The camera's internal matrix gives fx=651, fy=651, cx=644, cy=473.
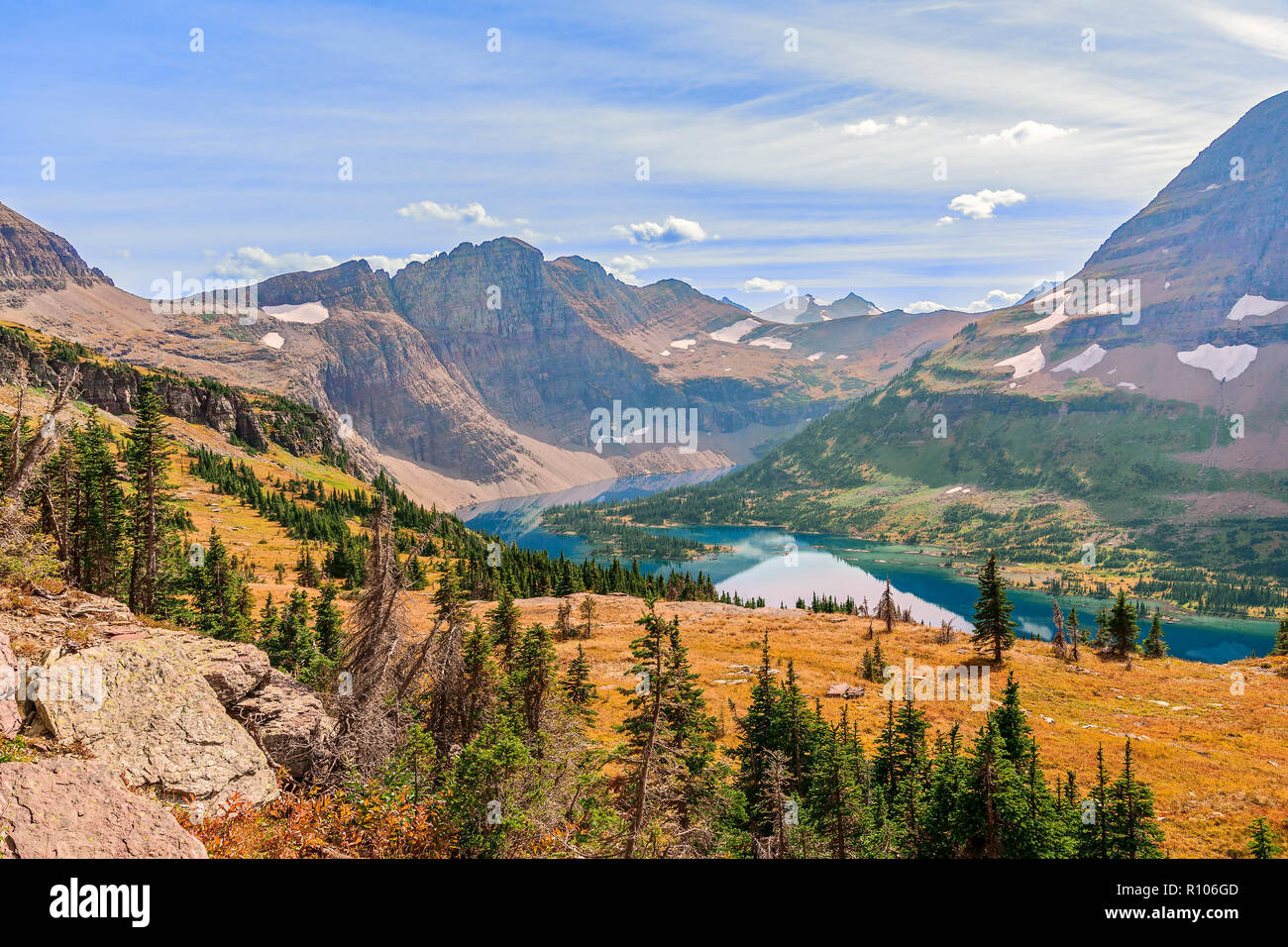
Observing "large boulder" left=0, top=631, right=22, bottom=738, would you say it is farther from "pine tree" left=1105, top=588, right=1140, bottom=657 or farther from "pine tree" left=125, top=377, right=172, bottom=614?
"pine tree" left=1105, top=588, right=1140, bottom=657

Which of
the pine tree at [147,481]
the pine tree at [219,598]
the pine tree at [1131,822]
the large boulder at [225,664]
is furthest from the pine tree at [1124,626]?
the pine tree at [147,481]

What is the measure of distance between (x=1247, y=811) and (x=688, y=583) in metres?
95.6

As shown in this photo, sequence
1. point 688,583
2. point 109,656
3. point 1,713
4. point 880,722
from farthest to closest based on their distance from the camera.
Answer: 1. point 688,583
2. point 880,722
3. point 109,656
4. point 1,713

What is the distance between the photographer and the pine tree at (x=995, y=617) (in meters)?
63.4

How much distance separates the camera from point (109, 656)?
16391mm

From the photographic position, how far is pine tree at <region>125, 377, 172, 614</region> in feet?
122

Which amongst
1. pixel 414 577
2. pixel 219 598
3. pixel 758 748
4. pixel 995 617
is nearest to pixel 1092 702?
pixel 995 617

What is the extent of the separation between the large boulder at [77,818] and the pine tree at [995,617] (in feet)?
219

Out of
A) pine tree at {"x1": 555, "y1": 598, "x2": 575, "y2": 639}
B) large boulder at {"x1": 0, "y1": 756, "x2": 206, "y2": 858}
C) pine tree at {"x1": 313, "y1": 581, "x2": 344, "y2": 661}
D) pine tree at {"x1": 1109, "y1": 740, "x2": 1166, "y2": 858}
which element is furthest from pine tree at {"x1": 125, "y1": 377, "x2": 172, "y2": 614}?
pine tree at {"x1": 1109, "y1": 740, "x2": 1166, "y2": 858}

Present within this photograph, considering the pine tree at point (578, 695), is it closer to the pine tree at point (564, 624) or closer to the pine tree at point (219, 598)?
the pine tree at point (219, 598)

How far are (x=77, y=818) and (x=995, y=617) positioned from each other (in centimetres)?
6978
